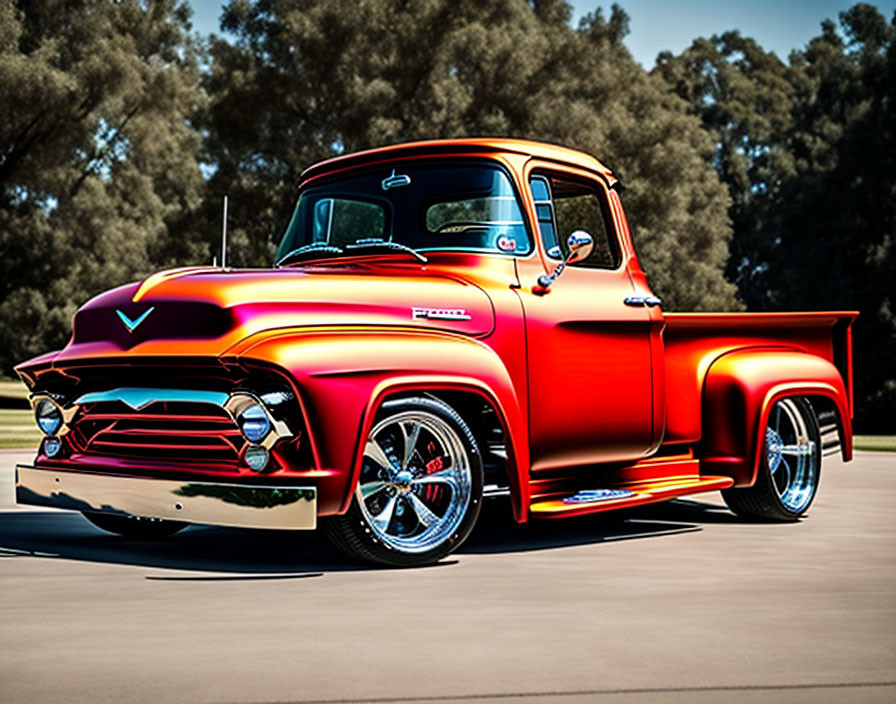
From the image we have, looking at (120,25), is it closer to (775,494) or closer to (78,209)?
(78,209)

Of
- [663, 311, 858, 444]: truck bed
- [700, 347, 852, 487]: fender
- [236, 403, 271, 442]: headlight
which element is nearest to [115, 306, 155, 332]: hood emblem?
[236, 403, 271, 442]: headlight

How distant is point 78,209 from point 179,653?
33246 mm

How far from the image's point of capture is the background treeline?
35938mm

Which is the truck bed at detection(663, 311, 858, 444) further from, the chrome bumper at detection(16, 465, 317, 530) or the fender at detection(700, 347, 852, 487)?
the chrome bumper at detection(16, 465, 317, 530)

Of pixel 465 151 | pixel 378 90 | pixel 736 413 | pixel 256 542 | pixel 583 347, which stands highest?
pixel 378 90

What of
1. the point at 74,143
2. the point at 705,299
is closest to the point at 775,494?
the point at 74,143

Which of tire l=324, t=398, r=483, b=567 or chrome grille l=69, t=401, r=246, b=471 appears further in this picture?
tire l=324, t=398, r=483, b=567

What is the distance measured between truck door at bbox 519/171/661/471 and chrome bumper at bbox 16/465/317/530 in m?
1.71

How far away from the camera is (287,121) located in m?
38.1

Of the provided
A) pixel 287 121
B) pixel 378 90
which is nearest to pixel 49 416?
pixel 378 90

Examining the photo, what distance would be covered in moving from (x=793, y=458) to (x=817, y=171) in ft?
156

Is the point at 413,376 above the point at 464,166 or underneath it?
underneath

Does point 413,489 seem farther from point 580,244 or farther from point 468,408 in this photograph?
point 580,244

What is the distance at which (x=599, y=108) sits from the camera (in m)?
41.5
